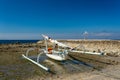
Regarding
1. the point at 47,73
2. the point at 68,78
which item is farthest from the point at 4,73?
the point at 68,78

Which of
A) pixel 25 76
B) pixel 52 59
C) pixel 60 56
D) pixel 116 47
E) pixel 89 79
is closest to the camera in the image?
pixel 89 79

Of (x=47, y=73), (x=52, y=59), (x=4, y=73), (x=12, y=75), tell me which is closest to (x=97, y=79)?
(x=47, y=73)

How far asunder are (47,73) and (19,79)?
9.38 ft

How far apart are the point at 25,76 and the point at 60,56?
300 inches

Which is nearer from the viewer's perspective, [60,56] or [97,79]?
[97,79]

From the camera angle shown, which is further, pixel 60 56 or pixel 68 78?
pixel 60 56

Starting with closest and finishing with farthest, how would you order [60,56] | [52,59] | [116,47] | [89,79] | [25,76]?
[89,79], [25,76], [60,56], [52,59], [116,47]

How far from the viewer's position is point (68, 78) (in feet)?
48.4

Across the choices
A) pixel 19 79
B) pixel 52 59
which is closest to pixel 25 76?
pixel 19 79

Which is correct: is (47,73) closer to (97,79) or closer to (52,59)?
(97,79)

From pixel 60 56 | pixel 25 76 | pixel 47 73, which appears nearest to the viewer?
pixel 25 76

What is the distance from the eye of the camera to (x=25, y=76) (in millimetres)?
15531

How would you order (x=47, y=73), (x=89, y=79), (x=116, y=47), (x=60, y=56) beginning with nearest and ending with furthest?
(x=89, y=79) → (x=47, y=73) → (x=60, y=56) → (x=116, y=47)

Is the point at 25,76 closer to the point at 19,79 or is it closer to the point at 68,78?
the point at 19,79
